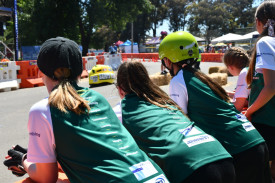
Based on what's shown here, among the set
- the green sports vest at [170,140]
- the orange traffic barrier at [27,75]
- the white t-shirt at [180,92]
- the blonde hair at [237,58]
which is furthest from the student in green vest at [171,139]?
the orange traffic barrier at [27,75]

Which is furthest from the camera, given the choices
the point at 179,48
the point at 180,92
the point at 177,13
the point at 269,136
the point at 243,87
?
the point at 177,13

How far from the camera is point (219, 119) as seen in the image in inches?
95.0

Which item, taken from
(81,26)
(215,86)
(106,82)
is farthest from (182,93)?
(81,26)

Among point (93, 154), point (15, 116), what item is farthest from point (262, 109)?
point (15, 116)

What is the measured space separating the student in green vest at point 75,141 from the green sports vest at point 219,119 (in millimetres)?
817

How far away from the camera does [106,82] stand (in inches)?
516

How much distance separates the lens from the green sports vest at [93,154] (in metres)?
1.63

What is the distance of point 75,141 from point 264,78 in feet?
5.82

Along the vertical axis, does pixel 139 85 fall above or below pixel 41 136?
above

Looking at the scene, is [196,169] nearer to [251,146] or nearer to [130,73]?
[251,146]

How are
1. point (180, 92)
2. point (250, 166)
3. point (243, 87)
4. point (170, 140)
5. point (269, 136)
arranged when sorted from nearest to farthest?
1. point (170, 140)
2. point (250, 166)
3. point (180, 92)
4. point (269, 136)
5. point (243, 87)

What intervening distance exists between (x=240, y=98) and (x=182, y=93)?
3.56ft

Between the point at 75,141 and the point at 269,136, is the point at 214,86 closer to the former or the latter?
the point at 269,136

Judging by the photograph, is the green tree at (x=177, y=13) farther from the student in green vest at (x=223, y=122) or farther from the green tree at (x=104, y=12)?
the student in green vest at (x=223, y=122)
